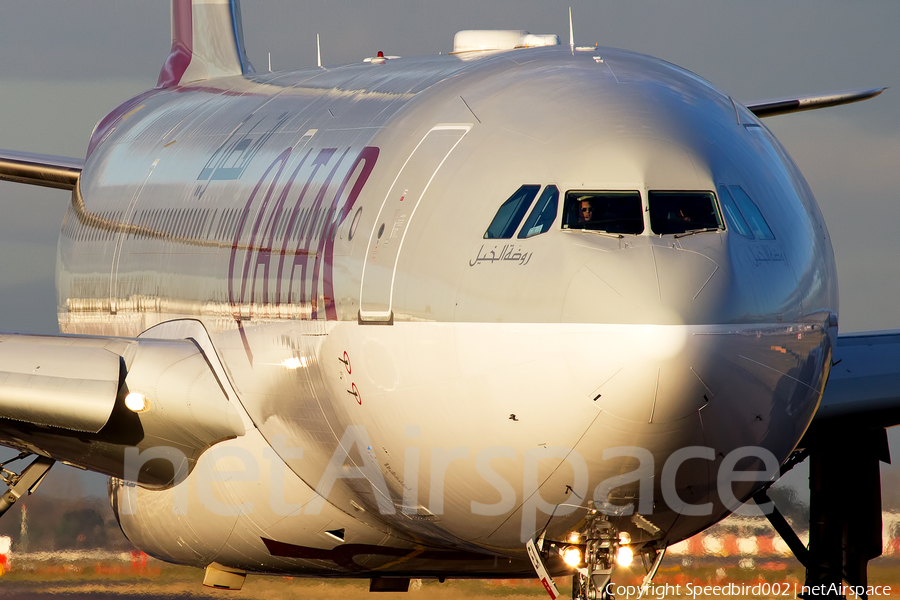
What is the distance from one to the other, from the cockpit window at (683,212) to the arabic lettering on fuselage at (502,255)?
808mm

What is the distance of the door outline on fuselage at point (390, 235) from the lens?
35.6ft

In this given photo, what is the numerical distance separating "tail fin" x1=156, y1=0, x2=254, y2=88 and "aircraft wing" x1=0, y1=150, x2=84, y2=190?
1.89 meters

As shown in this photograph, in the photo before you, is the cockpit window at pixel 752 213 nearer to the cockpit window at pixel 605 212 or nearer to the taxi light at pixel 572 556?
the cockpit window at pixel 605 212

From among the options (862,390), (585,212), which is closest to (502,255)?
(585,212)

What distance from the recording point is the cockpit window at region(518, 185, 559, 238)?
9.91 metres

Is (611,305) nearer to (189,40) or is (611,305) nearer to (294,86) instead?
(294,86)

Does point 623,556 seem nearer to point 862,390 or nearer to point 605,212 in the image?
point 605,212

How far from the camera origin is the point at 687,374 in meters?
9.13

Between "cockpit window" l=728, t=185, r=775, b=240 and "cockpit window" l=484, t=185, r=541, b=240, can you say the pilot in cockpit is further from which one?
"cockpit window" l=728, t=185, r=775, b=240

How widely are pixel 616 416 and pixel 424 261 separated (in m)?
1.85

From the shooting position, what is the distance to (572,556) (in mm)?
10727

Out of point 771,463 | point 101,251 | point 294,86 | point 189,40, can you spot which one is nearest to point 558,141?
point 771,463

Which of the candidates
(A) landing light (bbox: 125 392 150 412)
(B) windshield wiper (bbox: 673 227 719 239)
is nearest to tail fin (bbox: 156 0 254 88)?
(A) landing light (bbox: 125 392 150 412)

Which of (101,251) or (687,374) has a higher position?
(101,251)
